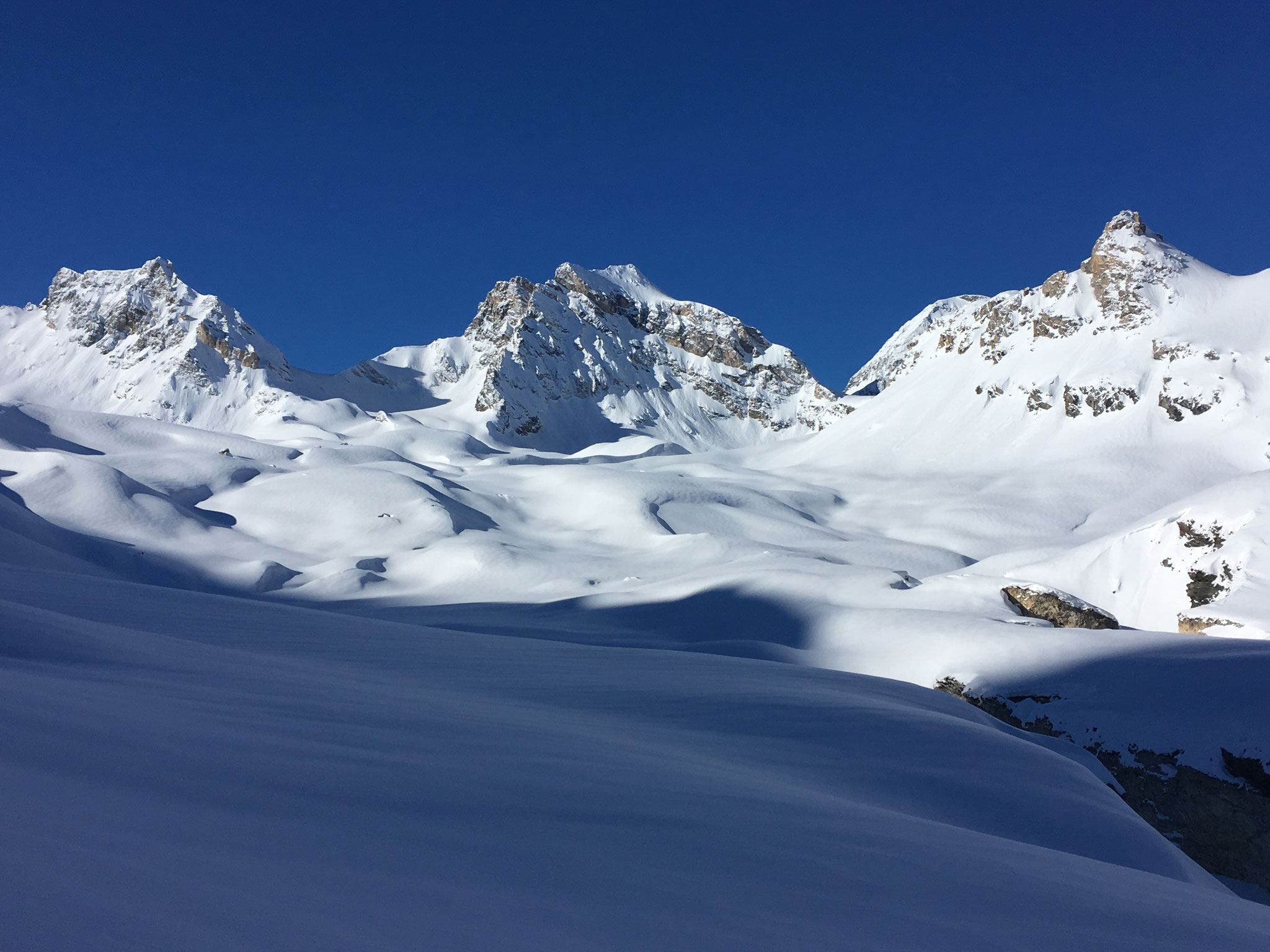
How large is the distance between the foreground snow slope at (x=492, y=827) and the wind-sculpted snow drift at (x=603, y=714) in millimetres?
15

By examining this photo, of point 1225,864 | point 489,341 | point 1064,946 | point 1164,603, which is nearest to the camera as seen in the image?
point 1064,946

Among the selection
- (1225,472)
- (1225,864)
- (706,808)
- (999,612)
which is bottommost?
(1225,864)

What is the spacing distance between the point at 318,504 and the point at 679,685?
114 ft

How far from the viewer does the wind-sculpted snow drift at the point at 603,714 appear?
1911mm

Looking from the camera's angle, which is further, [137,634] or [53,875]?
[137,634]

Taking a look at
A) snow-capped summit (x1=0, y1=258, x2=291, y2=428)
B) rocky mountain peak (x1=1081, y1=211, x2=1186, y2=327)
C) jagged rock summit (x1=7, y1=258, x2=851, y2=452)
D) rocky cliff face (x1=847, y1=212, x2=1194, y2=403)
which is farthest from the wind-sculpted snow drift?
jagged rock summit (x1=7, y1=258, x2=851, y2=452)

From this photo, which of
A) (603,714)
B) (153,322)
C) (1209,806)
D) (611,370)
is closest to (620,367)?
(611,370)

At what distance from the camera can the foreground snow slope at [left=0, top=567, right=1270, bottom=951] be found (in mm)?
1619

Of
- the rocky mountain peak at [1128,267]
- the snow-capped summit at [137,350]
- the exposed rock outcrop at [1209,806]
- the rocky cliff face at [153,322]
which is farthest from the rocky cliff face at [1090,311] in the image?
the rocky cliff face at [153,322]

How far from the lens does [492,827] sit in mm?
2416

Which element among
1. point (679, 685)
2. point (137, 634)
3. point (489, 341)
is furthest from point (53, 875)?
point (489, 341)

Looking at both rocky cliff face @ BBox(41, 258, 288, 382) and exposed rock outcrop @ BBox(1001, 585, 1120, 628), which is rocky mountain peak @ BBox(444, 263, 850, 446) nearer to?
rocky cliff face @ BBox(41, 258, 288, 382)

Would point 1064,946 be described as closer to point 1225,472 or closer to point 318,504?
point 318,504

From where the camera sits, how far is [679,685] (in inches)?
266
